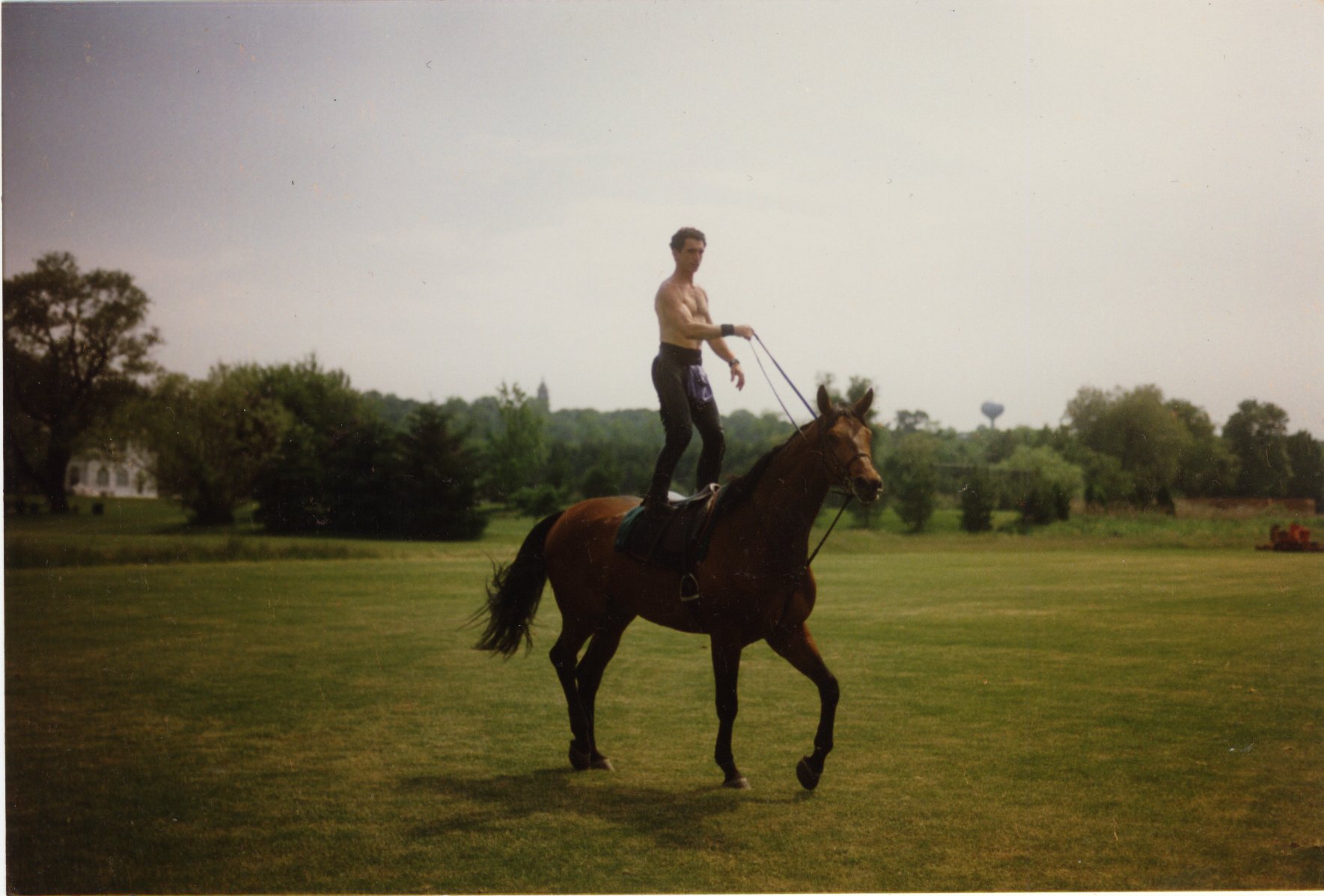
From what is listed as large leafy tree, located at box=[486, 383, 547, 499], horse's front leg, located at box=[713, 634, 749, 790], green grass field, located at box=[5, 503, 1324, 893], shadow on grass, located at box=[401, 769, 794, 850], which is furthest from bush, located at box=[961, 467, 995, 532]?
shadow on grass, located at box=[401, 769, 794, 850]

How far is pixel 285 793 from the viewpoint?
593 cm

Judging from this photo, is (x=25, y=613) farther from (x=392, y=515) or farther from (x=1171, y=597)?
(x=1171, y=597)

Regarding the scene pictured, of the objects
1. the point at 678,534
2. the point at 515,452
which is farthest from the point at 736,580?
the point at 515,452

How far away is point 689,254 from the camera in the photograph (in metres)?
5.55

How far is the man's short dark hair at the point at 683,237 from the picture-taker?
5523 mm

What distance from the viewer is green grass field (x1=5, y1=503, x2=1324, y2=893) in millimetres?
4859

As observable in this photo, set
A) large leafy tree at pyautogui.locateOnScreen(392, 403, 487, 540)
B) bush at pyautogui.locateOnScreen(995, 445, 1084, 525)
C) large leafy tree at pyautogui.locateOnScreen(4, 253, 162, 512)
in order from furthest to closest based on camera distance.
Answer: large leafy tree at pyautogui.locateOnScreen(392, 403, 487, 540) < bush at pyautogui.locateOnScreen(995, 445, 1084, 525) < large leafy tree at pyautogui.locateOnScreen(4, 253, 162, 512)

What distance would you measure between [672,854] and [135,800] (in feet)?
11.4

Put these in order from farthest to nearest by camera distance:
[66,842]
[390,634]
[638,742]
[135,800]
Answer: [390,634], [638,742], [135,800], [66,842]

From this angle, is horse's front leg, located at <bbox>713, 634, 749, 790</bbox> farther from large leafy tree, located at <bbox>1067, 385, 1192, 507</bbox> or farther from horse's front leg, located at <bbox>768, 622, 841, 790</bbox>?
large leafy tree, located at <bbox>1067, 385, 1192, 507</bbox>

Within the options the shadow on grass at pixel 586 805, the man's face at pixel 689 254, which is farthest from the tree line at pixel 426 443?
the shadow on grass at pixel 586 805

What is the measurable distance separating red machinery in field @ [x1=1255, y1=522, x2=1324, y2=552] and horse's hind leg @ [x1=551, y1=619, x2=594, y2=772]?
7.10m

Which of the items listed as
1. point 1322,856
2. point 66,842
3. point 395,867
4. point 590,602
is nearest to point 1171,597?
point 1322,856

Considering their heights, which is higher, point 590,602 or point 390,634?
point 590,602
